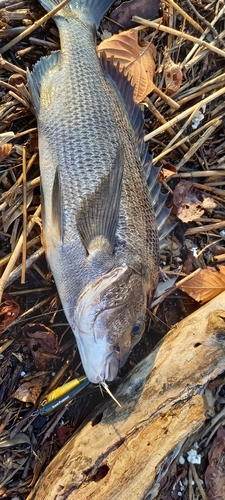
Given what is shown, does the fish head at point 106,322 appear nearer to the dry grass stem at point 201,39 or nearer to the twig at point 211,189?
the twig at point 211,189

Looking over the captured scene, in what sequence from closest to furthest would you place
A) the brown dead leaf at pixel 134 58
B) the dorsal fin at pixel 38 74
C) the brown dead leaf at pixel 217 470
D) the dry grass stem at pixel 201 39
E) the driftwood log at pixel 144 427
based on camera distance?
the driftwood log at pixel 144 427, the dorsal fin at pixel 38 74, the brown dead leaf at pixel 217 470, the brown dead leaf at pixel 134 58, the dry grass stem at pixel 201 39

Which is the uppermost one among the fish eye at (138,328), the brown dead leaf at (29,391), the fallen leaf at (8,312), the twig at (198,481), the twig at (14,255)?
the twig at (14,255)

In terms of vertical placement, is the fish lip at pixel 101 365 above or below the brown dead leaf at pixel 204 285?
below

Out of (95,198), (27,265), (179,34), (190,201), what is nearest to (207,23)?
(179,34)

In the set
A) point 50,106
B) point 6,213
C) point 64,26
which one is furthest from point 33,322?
point 64,26

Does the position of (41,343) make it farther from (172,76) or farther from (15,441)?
(172,76)

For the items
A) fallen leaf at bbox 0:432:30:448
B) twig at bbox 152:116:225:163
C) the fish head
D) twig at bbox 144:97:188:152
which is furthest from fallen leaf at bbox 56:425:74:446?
twig at bbox 144:97:188:152

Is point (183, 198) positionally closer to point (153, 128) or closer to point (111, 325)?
point (153, 128)

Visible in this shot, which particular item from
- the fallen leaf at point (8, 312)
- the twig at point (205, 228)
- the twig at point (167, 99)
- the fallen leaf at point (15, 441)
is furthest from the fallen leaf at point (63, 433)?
the twig at point (167, 99)
